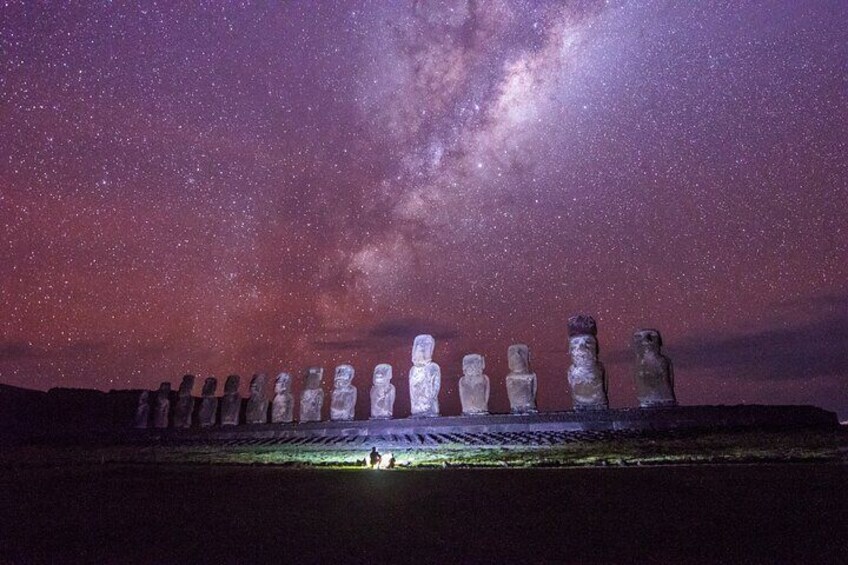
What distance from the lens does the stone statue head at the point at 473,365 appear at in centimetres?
1362

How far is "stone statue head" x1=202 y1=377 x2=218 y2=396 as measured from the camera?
19703mm

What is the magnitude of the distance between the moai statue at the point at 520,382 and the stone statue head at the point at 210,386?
13.1 meters

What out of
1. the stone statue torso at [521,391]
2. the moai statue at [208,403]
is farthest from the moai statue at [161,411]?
the stone statue torso at [521,391]

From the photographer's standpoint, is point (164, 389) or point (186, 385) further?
point (164, 389)

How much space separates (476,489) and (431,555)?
9.30ft

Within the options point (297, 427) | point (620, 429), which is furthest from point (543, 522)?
point (297, 427)

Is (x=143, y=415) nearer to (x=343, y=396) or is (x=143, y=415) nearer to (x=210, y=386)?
(x=210, y=386)

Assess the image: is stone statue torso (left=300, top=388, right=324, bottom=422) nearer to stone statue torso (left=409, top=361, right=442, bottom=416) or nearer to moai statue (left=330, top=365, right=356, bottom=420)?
moai statue (left=330, top=365, right=356, bottom=420)

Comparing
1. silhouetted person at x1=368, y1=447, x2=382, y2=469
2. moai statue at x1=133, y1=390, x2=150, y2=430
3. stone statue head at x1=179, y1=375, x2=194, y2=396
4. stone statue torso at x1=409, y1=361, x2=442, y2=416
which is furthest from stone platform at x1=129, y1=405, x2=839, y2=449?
moai statue at x1=133, y1=390, x2=150, y2=430

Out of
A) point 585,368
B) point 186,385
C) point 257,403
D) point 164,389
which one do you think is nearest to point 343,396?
point 257,403

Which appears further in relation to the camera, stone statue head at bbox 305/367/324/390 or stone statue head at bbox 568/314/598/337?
stone statue head at bbox 305/367/324/390

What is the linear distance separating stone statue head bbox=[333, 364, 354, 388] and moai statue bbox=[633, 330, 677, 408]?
9.24 m

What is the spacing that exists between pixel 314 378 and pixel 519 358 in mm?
7732

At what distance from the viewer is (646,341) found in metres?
11.4
